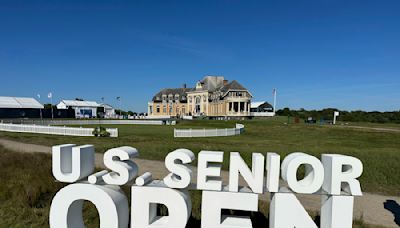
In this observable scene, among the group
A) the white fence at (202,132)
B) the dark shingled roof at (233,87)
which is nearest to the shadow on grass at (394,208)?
the white fence at (202,132)

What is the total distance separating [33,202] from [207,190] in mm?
5185

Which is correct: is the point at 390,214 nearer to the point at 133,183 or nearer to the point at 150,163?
the point at 133,183

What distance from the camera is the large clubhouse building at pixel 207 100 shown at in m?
55.4

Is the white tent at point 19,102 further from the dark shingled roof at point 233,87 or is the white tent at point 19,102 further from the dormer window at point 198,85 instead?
the dark shingled roof at point 233,87

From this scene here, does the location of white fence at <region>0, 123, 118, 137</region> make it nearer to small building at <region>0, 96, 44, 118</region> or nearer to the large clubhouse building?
small building at <region>0, 96, 44, 118</region>

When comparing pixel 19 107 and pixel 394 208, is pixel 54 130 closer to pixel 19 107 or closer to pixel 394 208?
pixel 394 208

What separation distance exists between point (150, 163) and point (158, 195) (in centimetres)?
753

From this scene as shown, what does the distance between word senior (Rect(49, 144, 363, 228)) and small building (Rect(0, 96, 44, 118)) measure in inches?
2493

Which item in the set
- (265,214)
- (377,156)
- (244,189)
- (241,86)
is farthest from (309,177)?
(241,86)

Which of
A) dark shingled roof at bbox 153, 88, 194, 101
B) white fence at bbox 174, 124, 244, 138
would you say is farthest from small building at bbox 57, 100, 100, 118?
white fence at bbox 174, 124, 244, 138

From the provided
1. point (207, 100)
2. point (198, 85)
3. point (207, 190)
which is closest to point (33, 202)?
point (207, 190)

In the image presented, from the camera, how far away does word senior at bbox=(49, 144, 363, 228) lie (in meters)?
3.85

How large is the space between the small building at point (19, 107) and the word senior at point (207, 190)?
63329mm

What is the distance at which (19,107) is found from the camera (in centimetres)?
5494
